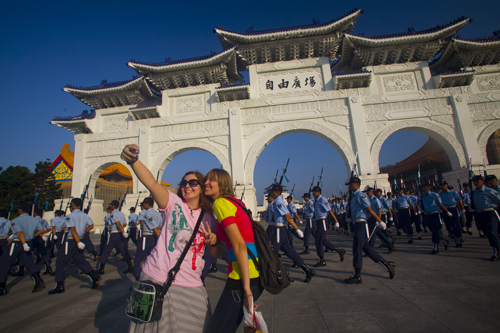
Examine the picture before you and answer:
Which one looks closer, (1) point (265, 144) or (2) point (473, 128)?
(2) point (473, 128)

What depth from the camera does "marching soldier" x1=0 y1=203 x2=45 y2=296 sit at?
390 centimetres

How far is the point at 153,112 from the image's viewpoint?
554 inches

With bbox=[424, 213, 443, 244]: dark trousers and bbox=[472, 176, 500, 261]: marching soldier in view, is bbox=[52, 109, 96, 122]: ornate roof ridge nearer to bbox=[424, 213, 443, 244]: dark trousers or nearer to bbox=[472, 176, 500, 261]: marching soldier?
bbox=[424, 213, 443, 244]: dark trousers

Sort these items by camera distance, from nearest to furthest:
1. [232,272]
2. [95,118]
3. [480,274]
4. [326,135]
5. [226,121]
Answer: [232,272] → [480,274] → [326,135] → [226,121] → [95,118]

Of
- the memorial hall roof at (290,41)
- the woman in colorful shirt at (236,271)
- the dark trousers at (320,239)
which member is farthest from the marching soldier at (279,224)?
the memorial hall roof at (290,41)

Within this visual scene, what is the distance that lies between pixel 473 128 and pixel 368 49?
6.59m

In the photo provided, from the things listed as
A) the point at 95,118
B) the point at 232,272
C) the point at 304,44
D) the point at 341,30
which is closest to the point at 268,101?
the point at 304,44

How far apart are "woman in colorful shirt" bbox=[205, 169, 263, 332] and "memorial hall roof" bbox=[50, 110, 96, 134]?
660 inches

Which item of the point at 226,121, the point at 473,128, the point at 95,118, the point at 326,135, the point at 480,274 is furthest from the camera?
the point at 95,118

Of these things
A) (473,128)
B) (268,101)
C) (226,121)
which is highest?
(268,101)

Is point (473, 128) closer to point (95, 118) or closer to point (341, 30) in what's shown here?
point (341, 30)

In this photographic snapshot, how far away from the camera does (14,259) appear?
13.2ft

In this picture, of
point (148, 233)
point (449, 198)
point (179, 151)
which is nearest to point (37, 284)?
point (148, 233)

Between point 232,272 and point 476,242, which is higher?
point 232,272
